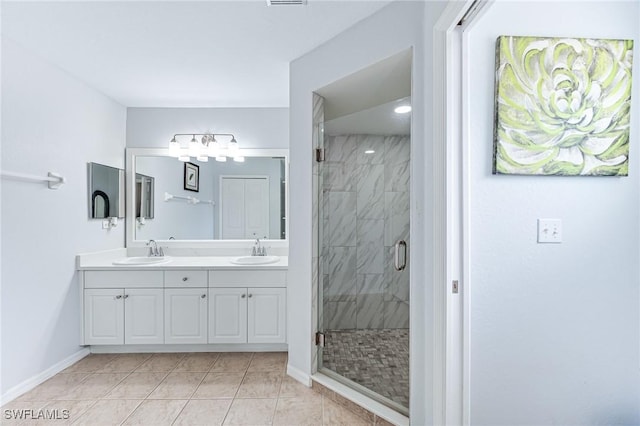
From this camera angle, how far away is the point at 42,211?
2389mm

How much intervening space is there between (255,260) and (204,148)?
1248 mm

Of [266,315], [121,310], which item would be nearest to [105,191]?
[121,310]

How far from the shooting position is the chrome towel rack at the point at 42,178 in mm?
2099

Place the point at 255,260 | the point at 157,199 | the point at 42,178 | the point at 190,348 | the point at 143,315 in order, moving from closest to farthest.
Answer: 1. the point at 42,178
2. the point at 143,315
3. the point at 190,348
4. the point at 255,260
5. the point at 157,199

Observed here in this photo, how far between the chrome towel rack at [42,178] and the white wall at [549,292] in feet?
8.97

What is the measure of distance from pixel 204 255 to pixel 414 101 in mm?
2573

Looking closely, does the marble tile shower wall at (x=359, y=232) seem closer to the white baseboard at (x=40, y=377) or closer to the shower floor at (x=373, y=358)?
the shower floor at (x=373, y=358)

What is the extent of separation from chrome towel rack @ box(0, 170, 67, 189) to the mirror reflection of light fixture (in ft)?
3.28

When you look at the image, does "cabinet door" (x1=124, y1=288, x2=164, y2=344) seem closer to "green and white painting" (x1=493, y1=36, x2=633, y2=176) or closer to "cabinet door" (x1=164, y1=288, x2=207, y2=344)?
"cabinet door" (x1=164, y1=288, x2=207, y2=344)

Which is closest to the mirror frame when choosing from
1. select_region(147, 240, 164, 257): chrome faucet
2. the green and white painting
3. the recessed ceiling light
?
select_region(147, 240, 164, 257): chrome faucet

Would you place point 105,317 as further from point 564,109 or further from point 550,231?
point 564,109

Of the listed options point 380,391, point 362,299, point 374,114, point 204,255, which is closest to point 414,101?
point 374,114

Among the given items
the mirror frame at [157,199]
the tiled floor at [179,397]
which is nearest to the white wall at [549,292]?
the tiled floor at [179,397]

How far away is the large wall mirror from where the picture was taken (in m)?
2.91
